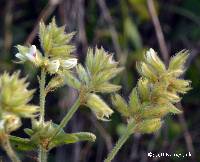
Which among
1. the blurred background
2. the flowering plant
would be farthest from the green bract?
the blurred background

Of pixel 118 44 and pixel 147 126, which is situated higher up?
pixel 118 44

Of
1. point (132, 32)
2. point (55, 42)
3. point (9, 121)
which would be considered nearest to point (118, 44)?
Result: point (132, 32)

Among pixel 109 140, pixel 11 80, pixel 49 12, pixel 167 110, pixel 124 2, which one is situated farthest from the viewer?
pixel 124 2

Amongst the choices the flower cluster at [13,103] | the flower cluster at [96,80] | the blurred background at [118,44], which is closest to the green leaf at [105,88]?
the flower cluster at [96,80]

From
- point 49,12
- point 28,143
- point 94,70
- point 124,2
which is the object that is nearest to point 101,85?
point 94,70

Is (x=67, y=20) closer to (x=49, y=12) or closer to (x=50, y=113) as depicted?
(x=49, y=12)

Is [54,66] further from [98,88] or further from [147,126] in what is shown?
[147,126]

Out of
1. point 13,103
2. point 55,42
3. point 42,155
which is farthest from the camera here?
point 55,42
